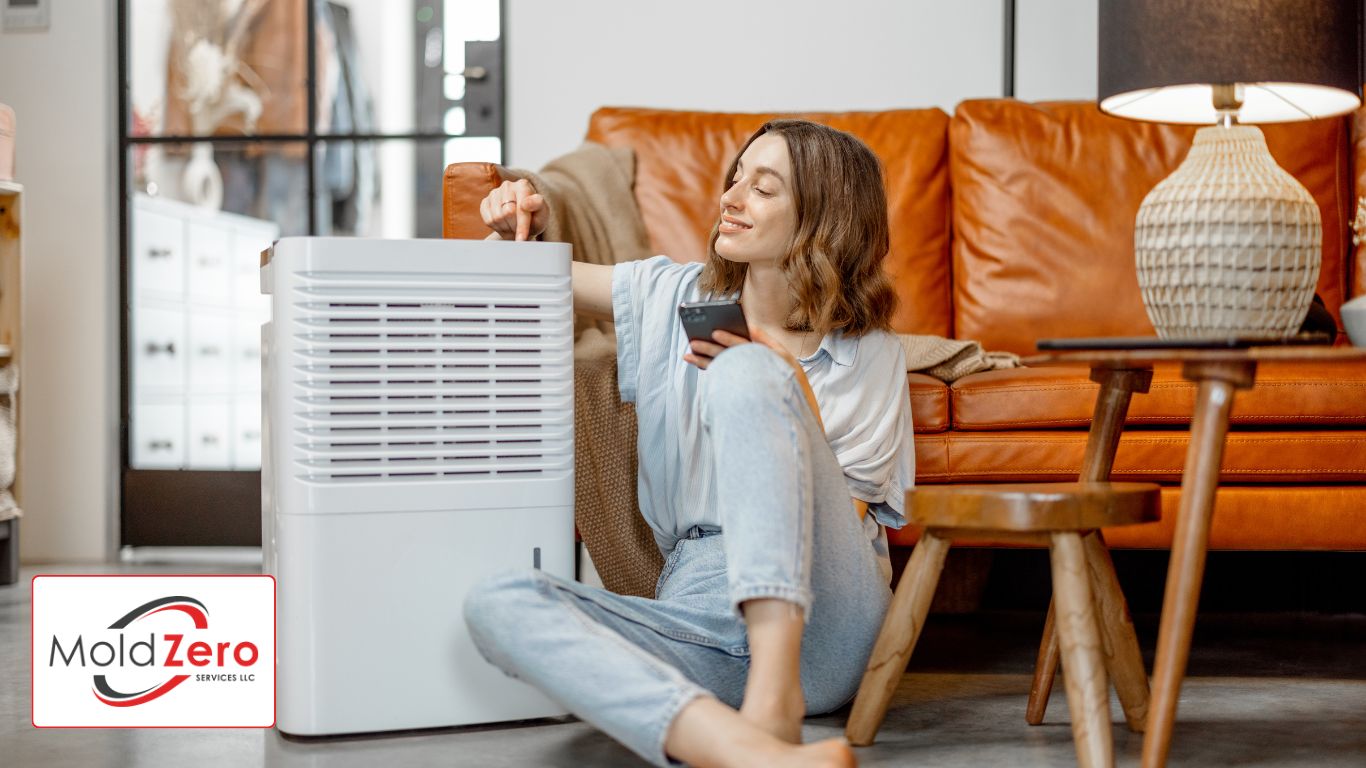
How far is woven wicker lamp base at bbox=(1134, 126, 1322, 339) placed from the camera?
4.31ft

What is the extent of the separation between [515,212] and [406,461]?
398mm

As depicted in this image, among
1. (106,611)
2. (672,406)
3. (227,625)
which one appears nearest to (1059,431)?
(672,406)

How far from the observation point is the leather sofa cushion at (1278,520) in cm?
179

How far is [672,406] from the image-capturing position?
1.60 metres

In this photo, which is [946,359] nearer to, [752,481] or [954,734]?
[954,734]

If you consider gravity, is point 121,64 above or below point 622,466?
above

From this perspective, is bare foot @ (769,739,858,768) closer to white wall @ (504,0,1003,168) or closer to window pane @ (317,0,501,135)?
white wall @ (504,0,1003,168)

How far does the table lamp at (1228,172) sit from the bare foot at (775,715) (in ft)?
1.73

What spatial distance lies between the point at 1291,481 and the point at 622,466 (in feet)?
3.17

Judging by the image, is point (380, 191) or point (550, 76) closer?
point (550, 76)

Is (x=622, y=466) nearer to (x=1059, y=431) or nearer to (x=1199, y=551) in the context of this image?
(x=1059, y=431)

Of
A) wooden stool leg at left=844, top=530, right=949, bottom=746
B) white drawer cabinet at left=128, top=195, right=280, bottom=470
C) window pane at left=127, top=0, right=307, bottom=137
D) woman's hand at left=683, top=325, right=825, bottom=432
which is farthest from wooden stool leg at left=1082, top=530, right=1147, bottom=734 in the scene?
window pane at left=127, top=0, right=307, bottom=137

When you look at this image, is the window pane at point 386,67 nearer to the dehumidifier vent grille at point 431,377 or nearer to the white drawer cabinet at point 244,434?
the white drawer cabinet at point 244,434

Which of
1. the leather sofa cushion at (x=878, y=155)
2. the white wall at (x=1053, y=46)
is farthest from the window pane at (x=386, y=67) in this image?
the white wall at (x=1053, y=46)
